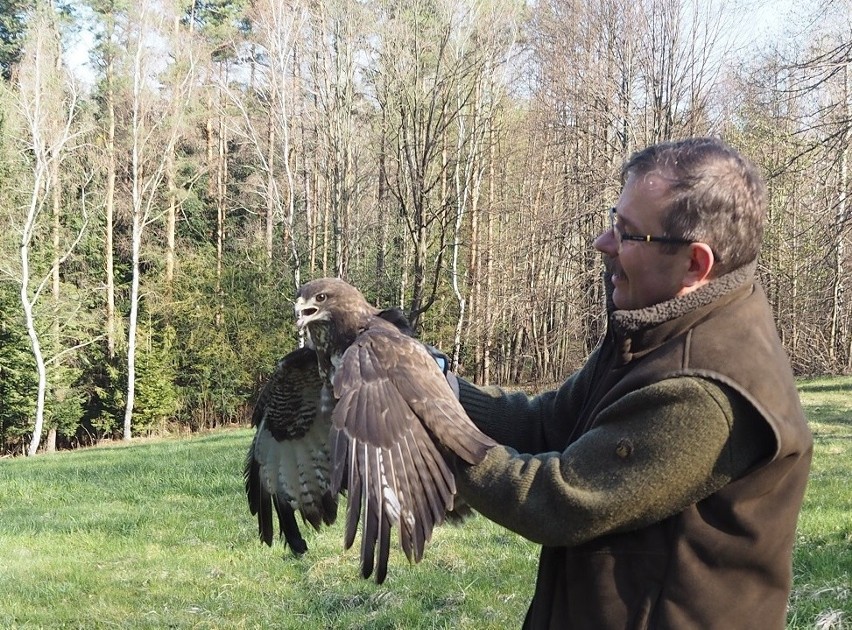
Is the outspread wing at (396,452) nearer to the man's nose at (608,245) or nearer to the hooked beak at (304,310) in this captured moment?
the man's nose at (608,245)

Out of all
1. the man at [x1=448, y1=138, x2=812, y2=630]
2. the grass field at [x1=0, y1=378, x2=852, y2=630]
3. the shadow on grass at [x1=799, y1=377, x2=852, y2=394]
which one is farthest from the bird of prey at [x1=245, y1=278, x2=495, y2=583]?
the shadow on grass at [x1=799, y1=377, x2=852, y2=394]

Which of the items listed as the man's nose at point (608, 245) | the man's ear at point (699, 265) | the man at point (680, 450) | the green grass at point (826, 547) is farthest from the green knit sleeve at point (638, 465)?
the green grass at point (826, 547)

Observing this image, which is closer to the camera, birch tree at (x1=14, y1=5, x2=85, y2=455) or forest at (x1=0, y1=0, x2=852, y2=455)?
forest at (x1=0, y1=0, x2=852, y2=455)

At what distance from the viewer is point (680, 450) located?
5.26 ft

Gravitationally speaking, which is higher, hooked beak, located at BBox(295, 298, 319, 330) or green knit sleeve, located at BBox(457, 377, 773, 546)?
hooked beak, located at BBox(295, 298, 319, 330)

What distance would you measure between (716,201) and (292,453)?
9.00ft

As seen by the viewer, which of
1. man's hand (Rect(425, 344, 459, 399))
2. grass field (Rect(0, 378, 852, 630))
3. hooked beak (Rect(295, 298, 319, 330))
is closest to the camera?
man's hand (Rect(425, 344, 459, 399))

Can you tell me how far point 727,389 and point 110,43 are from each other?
29.3 metres

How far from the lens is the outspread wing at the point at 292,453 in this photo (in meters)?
3.78

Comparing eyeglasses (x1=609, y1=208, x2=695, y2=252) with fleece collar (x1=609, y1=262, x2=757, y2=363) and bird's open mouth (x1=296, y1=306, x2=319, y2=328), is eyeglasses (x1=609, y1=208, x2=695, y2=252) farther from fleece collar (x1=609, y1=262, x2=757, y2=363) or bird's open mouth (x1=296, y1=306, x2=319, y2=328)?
bird's open mouth (x1=296, y1=306, x2=319, y2=328)

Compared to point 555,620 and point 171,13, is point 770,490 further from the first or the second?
point 171,13

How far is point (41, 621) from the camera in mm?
5242

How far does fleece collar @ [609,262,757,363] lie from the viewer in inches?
67.6

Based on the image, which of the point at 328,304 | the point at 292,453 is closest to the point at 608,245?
the point at 328,304
